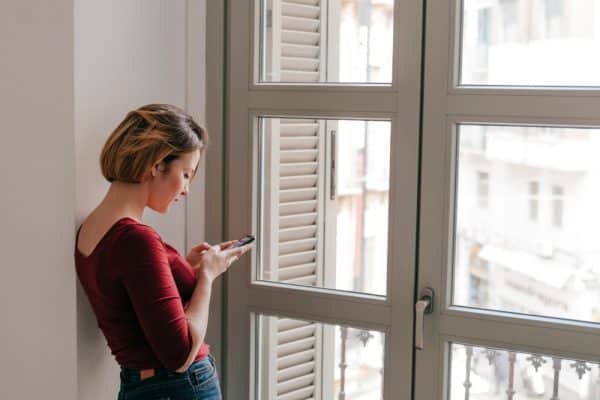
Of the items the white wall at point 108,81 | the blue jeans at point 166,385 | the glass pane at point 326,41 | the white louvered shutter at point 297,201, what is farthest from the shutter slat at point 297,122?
the blue jeans at point 166,385

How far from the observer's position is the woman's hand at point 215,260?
1941 millimetres

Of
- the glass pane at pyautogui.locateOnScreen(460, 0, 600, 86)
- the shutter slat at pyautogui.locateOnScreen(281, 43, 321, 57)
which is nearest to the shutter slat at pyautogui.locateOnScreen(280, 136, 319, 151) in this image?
the shutter slat at pyautogui.locateOnScreen(281, 43, 321, 57)

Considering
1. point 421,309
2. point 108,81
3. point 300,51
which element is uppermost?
point 300,51

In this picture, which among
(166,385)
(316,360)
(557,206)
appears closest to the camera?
(166,385)

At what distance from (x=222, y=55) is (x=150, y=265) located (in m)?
0.82

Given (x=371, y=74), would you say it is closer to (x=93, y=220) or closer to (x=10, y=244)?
(x=93, y=220)

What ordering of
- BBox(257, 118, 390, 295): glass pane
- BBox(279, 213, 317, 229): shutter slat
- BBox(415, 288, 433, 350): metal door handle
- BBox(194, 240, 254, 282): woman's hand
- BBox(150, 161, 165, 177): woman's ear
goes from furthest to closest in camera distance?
BBox(279, 213, 317, 229): shutter slat
BBox(257, 118, 390, 295): glass pane
BBox(415, 288, 433, 350): metal door handle
BBox(194, 240, 254, 282): woman's hand
BBox(150, 161, 165, 177): woman's ear

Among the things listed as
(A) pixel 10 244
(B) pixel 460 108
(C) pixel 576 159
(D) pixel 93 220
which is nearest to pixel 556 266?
(C) pixel 576 159

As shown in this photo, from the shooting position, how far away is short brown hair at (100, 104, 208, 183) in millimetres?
1800

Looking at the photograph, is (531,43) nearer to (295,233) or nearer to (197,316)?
(295,233)

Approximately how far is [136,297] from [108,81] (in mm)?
572

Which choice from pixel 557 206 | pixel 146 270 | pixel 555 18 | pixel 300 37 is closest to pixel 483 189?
pixel 557 206

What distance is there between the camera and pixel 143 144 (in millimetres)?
1799

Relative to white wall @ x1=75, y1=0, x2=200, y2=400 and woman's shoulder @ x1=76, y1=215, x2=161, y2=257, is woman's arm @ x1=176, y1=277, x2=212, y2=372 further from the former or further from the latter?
white wall @ x1=75, y1=0, x2=200, y2=400
